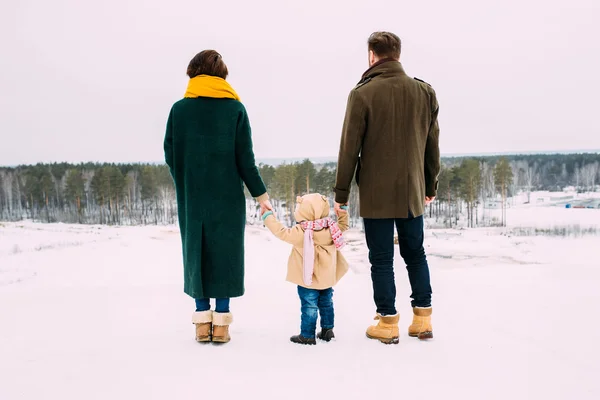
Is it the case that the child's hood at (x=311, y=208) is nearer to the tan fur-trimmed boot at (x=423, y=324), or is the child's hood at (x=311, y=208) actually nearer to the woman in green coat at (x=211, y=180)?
the woman in green coat at (x=211, y=180)

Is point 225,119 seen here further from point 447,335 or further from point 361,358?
point 447,335

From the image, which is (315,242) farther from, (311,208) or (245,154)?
(245,154)

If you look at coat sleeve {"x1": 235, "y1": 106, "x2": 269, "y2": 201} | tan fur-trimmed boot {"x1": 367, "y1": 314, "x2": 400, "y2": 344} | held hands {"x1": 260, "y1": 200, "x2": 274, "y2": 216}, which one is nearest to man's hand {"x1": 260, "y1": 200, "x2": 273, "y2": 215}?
held hands {"x1": 260, "y1": 200, "x2": 274, "y2": 216}

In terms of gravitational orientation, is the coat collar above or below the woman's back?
above

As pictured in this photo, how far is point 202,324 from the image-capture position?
2918 mm

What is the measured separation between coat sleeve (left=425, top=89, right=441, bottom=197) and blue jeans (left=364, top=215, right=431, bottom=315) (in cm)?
34

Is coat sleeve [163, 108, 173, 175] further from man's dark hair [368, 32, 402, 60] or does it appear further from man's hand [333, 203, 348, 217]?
man's dark hair [368, 32, 402, 60]

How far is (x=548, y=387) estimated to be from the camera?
222 cm

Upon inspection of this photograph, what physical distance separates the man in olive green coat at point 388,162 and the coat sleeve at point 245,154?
0.57m

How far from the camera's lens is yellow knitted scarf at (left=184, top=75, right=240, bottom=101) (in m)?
2.76

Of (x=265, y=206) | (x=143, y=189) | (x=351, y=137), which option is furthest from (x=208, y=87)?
(x=143, y=189)

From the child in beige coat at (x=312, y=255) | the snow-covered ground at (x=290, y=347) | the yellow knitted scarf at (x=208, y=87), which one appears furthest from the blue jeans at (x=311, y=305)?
the yellow knitted scarf at (x=208, y=87)

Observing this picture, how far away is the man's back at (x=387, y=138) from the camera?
275 centimetres

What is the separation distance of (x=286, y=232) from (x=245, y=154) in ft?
1.90
